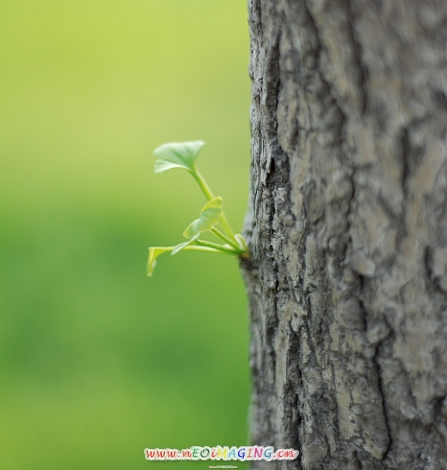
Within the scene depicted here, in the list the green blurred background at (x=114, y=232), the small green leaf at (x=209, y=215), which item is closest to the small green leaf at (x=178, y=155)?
the small green leaf at (x=209, y=215)

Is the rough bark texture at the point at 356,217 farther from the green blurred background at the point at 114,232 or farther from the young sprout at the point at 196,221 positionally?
the green blurred background at the point at 114,232

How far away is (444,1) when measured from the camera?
0.43 m

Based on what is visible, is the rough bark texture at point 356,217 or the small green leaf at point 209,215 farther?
the small green leaf at point 209,215

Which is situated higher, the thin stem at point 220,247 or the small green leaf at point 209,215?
the small green leaf at point 209,215

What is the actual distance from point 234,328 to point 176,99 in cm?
109

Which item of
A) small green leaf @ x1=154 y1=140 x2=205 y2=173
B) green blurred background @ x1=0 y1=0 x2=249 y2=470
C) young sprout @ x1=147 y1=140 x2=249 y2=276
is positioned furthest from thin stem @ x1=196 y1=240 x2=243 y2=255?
green blurred background @ x1=0 y1=0 x2=249 y2=470

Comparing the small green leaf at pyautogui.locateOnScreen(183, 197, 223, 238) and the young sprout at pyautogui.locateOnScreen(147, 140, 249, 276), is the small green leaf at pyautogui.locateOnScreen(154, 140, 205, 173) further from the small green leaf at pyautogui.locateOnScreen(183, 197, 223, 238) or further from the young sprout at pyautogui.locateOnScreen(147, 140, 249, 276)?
the small green leaf at pyautogui.locateOnScreen(183, 197, 223, 238)

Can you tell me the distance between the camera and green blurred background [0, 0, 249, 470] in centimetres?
132

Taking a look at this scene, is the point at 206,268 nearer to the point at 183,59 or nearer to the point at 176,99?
the point at 176,99

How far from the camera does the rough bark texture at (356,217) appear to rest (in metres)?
0.45

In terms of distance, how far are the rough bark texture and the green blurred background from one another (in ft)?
2.59

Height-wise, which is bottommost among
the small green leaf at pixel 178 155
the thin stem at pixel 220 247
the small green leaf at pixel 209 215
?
the thin stem at pixel 220 247

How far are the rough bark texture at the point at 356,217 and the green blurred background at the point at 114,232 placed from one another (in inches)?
31.1

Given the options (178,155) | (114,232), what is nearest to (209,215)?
(178,155)
